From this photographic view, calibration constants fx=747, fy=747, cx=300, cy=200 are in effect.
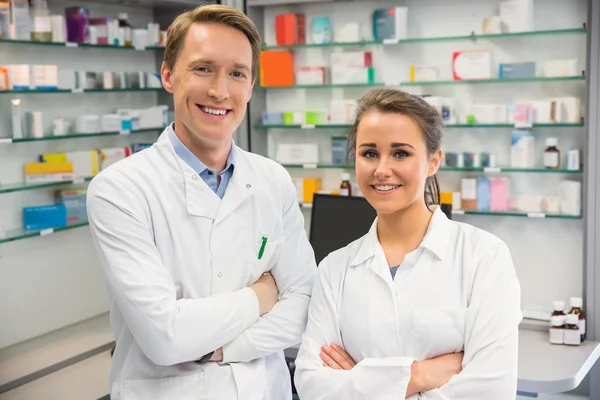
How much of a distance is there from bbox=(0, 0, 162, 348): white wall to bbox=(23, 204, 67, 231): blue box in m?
0.09

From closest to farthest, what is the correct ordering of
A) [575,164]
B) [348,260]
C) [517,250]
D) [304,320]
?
[348,260] < [304,320] < [575,164] < [517,250]

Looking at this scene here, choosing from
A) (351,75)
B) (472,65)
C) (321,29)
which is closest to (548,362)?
(472,65)

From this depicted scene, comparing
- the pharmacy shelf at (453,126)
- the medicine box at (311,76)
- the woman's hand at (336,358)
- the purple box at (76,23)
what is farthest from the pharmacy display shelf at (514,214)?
the woman's hand at (336,358)

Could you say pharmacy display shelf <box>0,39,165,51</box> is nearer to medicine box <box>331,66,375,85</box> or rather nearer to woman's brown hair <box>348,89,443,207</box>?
medicine box <box>331,66,375,85</box>

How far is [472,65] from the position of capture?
14.8 ft

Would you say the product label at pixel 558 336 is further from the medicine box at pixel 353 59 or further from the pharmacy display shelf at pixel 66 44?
the pharmacy display shelf at pixel 66 44

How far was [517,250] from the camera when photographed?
459cm

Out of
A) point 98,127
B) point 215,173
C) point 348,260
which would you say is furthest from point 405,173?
point 98,127

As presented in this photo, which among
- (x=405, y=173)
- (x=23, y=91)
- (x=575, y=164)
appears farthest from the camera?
(x=575, y=164)

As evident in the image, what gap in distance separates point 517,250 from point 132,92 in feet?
8.78

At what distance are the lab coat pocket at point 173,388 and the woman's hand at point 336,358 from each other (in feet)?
1.03

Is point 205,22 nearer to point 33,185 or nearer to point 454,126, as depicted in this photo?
point 33,185

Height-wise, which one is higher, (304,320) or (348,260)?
(348,260)

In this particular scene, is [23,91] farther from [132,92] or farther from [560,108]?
[560,108]
